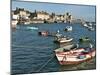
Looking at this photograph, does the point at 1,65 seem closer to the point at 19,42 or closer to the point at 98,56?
the point at 19,42

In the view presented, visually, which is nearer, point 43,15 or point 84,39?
point 43,15

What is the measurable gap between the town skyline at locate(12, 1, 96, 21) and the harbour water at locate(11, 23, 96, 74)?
0.49 feet

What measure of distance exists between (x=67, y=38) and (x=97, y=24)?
1.42 feet

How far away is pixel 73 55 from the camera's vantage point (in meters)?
2.63

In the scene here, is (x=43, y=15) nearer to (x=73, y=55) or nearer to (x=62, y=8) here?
(x=62, y=8)

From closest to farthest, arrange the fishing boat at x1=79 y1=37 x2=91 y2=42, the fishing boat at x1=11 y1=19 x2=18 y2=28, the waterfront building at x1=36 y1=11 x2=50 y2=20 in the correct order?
the fishing boat at x1=11 y1=19 x2=18 y2=28
the waterfront building at x1=36 y1=11 x2=50 y2=20
the fishing boat at x1=79 y1=37 x2=91 y2=42

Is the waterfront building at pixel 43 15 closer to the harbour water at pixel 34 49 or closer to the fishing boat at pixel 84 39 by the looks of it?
the harbour water at pixel 34 49

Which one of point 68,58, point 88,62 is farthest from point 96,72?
point 68,58

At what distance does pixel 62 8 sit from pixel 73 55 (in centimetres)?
53

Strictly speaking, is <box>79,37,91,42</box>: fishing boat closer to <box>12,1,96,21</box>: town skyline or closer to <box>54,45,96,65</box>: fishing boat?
<box>54,45,96,65</box>: fishing boat

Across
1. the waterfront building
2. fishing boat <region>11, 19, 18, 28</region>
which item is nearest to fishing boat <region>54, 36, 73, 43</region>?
the waterfront building

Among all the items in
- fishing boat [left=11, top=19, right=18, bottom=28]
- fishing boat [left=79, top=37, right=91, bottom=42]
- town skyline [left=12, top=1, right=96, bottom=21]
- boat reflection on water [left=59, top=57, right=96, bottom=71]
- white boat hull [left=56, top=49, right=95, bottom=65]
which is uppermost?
town skyline [left=12, top=1, right=96, bottom=21]

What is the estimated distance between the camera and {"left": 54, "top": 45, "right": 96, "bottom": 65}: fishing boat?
2578mm

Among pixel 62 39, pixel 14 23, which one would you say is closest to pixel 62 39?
pixel 62 39
